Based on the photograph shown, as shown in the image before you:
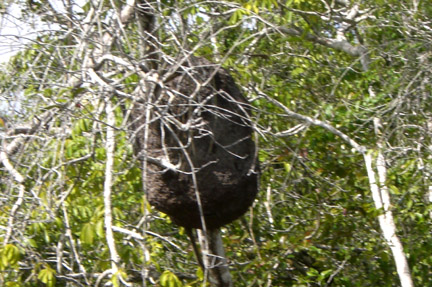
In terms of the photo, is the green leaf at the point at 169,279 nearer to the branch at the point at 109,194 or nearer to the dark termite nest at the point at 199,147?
the dark termite nest at the point at 199,147

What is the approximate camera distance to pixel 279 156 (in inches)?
181

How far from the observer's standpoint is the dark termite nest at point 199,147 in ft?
9.84

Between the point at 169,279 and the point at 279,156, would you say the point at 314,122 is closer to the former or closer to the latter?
the point at 279,156

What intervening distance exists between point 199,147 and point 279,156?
5.15 ft

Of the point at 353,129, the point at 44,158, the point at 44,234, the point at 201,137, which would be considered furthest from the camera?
the point at 353,129

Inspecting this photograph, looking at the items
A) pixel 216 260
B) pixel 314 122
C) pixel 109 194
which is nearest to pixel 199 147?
pixel 109 194

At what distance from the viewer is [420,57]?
420 cm

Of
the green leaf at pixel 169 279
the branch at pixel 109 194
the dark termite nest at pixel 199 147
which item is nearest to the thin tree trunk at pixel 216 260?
the green leaf at pixel 169 279

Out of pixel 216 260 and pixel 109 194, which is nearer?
pixel 109 194

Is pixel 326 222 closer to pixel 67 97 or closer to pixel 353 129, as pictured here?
pixel 353 129

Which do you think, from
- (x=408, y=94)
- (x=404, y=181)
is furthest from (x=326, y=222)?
(x=408, y=94)

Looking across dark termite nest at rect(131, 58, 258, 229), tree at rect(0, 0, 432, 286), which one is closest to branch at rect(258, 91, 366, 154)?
tree at rect(0, 0, 432, 286)

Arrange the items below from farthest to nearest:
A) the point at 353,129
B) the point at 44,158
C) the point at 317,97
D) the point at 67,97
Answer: the point at 317,97
the point at 353,129
the point at 44,158
the point at 67,97

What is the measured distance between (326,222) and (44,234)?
64.5 inches
